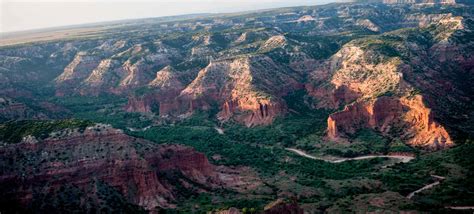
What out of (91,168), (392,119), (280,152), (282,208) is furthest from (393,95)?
(91,168)

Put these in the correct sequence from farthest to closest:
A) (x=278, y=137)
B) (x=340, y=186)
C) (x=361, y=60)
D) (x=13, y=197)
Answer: (x=361, y=60)
(x=278, y=137)
(x=340, y=186)
(x=13, y=197)

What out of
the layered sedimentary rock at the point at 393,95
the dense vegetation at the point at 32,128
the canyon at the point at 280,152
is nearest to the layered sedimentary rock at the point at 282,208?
the canyon at the point at 280,152

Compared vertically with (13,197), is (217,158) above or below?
below

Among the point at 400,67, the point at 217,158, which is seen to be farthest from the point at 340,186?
the point at 400,67

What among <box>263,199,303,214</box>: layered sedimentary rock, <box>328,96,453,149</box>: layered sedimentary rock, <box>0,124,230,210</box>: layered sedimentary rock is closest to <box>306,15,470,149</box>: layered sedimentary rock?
<box>328,96,453,149</box>: layered sedimentary rock

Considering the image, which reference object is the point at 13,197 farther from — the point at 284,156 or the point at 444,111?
the point at 444,111

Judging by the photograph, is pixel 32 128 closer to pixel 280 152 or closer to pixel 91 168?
pixel 91 168

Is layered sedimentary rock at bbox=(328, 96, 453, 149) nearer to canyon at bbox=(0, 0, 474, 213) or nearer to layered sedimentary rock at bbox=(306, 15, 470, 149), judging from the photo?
layered sedimentary rock at bbox=(306, 15, 470, 149)

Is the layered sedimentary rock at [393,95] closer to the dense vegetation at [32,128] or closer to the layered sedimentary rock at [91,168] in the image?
the layered sedimentary rock at [91,168]
